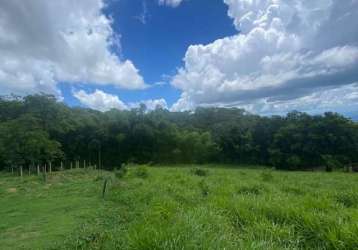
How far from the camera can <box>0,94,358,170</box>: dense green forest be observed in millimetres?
34406

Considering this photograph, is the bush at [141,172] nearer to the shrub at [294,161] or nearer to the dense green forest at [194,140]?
the dense green forest at [194,140]

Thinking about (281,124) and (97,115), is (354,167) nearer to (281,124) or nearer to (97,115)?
(281,124)

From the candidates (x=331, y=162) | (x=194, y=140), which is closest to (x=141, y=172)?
(x=194, y=140)

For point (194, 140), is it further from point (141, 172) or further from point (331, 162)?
point (141, 172)

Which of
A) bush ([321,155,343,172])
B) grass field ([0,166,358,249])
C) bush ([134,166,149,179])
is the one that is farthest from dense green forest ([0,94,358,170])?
grass field ([0,166,358,249])

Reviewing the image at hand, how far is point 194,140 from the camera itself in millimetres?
40844

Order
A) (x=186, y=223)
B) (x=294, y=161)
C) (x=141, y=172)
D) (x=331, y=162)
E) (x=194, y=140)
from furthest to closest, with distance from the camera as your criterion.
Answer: (x=194, y=140), (x=294, y=161), (x=331, y=162), (x=141, y=172), (x=186, y=223)

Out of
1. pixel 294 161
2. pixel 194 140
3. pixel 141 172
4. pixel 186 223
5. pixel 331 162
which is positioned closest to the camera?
pixel 186 223

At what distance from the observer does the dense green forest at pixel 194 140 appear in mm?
34406

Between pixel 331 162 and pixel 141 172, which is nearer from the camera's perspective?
pixel 141 172

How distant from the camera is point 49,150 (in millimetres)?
22688

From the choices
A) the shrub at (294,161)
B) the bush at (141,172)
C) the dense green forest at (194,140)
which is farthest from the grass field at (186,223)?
the shrub at (294,161)

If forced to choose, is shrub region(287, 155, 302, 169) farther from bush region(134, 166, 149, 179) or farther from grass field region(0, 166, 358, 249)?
grass field region(0, 166, 358, 249)

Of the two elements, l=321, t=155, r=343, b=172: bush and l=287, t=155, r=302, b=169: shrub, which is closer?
l=321, t=155, r=343, b=172: bush
